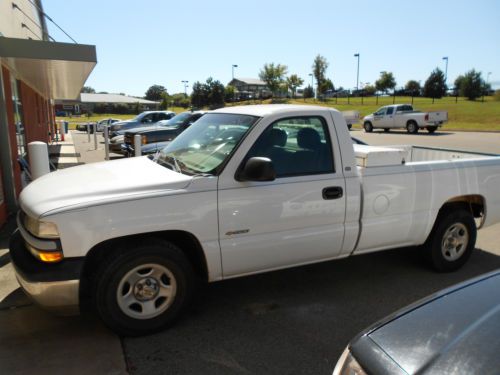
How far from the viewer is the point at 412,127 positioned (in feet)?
92.3

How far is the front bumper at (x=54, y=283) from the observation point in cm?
300

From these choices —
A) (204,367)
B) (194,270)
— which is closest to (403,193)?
(194,270)

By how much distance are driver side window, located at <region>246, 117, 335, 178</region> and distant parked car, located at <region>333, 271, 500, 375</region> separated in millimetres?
1828

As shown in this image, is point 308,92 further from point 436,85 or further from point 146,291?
point 146,291

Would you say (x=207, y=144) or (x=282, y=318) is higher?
(x=207, y=144)

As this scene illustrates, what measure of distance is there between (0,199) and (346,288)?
5425 mm

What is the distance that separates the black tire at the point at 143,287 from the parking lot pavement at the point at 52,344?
22 cm

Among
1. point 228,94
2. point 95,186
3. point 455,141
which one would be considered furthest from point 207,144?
point 228,94

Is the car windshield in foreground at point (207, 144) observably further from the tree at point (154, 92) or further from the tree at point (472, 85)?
the tree at point (154, 92)

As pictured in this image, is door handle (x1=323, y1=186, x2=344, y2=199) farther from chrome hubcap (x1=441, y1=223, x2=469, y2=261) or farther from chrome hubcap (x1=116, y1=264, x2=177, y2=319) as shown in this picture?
chrome hubcap (x1=441, y1=223, x2=469, y2=261)

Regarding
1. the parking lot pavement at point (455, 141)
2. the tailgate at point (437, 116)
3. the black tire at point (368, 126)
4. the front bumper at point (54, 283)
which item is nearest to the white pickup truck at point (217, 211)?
the front bumper at point (54, 283)

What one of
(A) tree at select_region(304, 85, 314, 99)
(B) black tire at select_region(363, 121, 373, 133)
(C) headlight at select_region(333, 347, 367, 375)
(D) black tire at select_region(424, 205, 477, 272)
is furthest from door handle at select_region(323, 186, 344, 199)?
(A) tree at select_region(304, 85, 314, 99)

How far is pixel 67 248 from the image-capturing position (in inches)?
118

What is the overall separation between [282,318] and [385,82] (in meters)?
77.7
